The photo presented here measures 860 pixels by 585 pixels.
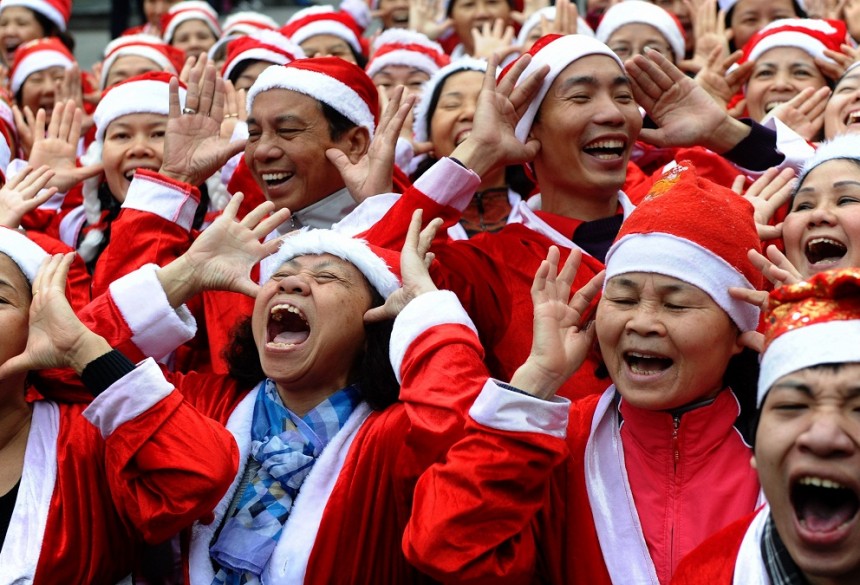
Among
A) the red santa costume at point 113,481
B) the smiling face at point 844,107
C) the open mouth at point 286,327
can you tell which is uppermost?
the smiling face at point 844,107

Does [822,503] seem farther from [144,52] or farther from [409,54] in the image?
[144,52]

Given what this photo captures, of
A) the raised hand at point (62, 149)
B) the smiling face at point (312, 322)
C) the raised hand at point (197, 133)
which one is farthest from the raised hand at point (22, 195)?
the smiling face at point (312, 322)

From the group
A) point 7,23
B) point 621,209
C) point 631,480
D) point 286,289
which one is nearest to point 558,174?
point 621,209

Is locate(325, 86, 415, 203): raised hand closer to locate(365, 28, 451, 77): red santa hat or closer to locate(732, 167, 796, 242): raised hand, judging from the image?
locate(732, 167, 796, 242): raised hand

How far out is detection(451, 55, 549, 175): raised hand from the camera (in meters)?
4.45

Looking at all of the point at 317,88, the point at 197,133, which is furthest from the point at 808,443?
the point at 197,133

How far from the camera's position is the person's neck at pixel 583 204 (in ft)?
15.0

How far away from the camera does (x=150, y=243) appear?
4.64 m

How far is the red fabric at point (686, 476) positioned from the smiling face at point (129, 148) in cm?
273

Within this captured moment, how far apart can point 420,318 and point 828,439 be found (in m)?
1.28

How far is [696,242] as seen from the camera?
3.49 metres

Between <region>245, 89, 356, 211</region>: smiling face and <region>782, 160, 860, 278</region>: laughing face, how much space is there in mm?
1652

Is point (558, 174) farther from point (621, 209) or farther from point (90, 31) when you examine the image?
point (90, 31)

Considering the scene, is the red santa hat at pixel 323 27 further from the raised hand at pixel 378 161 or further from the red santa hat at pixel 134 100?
the raised hand at pixel 378 161
